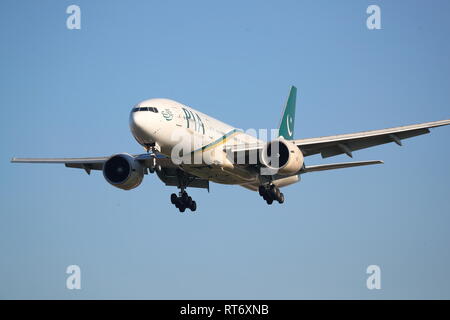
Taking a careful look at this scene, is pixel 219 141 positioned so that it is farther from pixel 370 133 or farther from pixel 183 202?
pixel 370 133

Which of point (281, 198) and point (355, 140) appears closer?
point (355, 140)

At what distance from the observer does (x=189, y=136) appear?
36281 millimetres

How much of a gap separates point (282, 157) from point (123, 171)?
8000 millimetres

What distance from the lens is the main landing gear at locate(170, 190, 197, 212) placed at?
42.0 meters

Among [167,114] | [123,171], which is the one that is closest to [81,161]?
[123,171]

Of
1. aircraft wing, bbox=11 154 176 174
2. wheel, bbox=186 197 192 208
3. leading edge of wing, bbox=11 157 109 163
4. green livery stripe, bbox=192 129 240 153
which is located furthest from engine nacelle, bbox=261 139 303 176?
leading edge of wing, bbox=11 157 109 163

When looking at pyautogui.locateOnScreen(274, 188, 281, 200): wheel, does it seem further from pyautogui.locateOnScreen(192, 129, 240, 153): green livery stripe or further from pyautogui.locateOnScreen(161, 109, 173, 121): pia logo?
pyautogui.locateOnScreen(161, 109, 173, 121): pia logo

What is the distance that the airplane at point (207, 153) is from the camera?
1406 inches

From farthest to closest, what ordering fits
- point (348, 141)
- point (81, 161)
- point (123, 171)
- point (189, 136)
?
point (81, 161) → point (123, 171) → point (348, 141) → point (189, 136)

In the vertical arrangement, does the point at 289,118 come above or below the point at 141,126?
above

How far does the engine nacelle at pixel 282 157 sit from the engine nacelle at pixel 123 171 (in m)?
6.38
